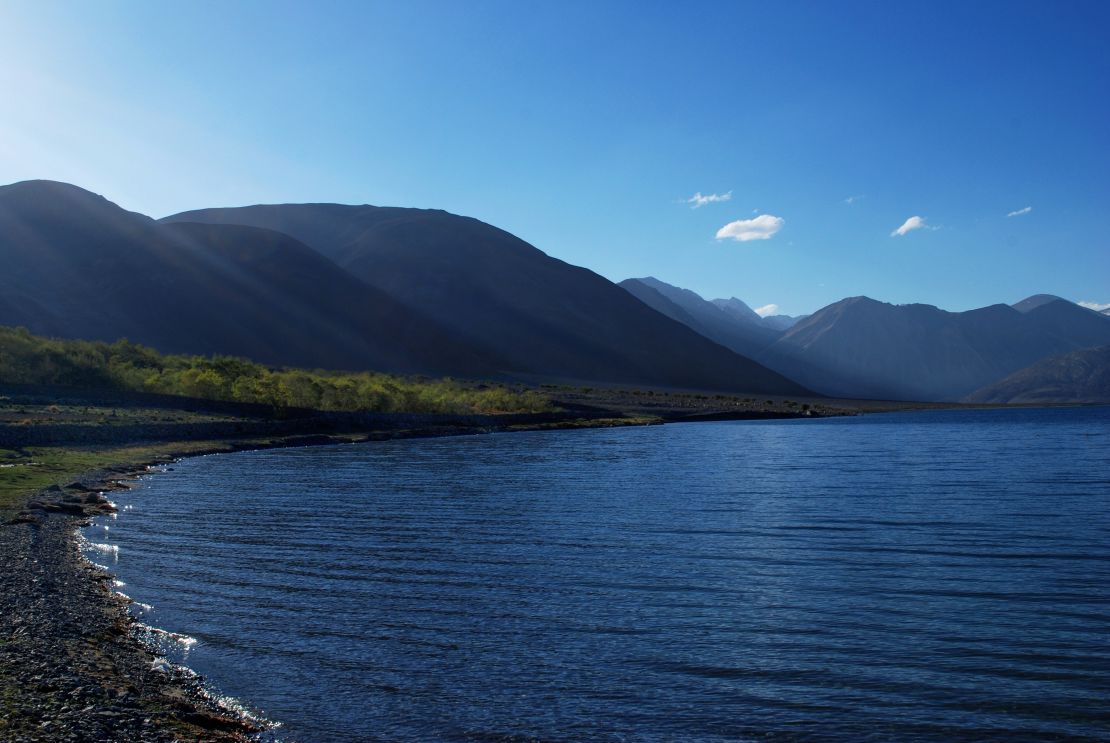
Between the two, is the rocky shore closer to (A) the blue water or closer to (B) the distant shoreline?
(B) the distant shoreline

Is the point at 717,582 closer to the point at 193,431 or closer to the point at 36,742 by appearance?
the point at 36,742

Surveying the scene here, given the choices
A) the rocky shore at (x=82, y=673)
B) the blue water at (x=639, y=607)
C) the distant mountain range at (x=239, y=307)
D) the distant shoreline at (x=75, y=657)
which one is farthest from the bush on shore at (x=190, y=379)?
the distant mountain range at (x=239, y=307)

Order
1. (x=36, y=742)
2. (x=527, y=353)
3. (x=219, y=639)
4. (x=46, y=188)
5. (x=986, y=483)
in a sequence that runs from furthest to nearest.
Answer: (x=527, y=353) < (x=46, y=188) < (x=986, y=483) < (x=219, y=639) < (x=36, y=742)

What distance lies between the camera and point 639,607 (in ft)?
47.1

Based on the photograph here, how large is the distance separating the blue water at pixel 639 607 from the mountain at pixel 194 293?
372 feet

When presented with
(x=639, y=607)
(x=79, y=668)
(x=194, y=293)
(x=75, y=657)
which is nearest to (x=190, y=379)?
(x=639, y=607)

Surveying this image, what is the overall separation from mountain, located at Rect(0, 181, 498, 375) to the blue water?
372ft

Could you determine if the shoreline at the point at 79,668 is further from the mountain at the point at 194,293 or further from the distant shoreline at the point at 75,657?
the mountain at the point at 194,293

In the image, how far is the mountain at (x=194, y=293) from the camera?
133 meters

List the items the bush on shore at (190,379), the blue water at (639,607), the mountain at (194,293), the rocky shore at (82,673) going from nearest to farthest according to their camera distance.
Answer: the rocky shore at (82,673) → the blue water at (639,607) → the bush on shore at (190,379) → the mountain at (194,293)

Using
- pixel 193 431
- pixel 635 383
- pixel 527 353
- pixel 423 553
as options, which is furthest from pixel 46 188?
pixel 423 553

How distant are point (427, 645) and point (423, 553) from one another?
22.9ft

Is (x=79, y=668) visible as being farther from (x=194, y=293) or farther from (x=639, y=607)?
(x=194, y=293)

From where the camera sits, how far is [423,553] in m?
19.2
